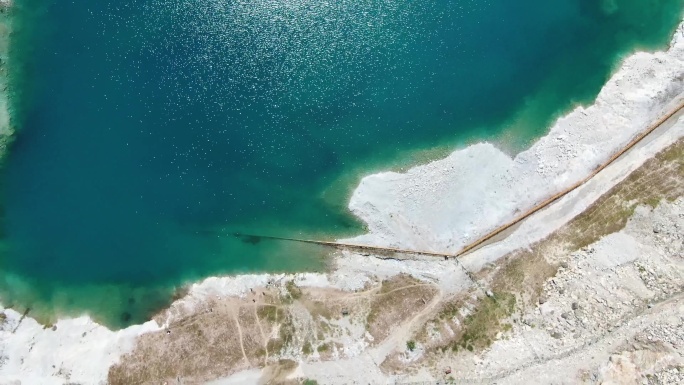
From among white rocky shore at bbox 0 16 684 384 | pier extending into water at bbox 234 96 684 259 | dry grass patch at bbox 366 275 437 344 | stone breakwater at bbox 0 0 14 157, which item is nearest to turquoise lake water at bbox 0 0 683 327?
stone breakwater at bbox 0 0 14 157

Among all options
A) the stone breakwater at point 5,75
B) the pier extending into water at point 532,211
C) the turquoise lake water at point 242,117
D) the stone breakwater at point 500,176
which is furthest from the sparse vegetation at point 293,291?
the stone breakwater at point 5,75

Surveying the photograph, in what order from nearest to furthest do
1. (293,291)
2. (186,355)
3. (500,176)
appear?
1. (186,355)
2. (293,291)
3. (500,176)

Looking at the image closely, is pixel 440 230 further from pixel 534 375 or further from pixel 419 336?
pixel 534 375

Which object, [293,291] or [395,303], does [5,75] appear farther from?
[395,303]

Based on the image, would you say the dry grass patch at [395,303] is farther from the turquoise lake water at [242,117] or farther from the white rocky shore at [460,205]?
the turquoise lake water at [242,117]

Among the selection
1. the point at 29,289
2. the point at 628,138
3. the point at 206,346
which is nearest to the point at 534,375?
the point at 628,138

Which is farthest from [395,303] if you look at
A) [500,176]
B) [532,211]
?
[500,176]
